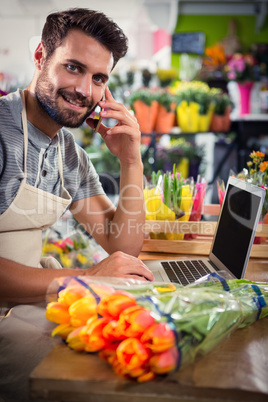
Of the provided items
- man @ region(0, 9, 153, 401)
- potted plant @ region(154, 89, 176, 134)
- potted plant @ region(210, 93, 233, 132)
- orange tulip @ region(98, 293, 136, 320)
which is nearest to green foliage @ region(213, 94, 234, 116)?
potted plant @ region(210, 93, 233, 132)

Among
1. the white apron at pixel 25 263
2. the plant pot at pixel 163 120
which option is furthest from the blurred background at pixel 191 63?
the white apron at pixel 25 263

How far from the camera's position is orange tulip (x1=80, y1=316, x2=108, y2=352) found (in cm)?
85

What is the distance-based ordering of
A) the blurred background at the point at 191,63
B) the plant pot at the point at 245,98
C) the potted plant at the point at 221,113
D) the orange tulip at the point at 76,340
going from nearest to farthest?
the orange tulip at the point at 76,340 < the blurred background at the point at 191,63 < the potted plant at the point at 221,113 < the plant pot at the point at 245,98

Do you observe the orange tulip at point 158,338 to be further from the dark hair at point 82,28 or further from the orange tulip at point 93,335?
the dark hair at point 82,28

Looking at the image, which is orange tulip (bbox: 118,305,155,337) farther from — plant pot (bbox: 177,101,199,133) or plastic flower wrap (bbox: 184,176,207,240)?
plant pot (bbox: 177,101,199,133)

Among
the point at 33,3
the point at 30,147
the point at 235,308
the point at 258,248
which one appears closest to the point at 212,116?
the point at 258,248

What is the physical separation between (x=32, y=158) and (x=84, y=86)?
0.33 m

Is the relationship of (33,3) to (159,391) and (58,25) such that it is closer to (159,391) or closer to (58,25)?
(58,25)

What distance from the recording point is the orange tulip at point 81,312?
0.89 m

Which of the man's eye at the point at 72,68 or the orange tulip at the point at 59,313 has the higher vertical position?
the man's eye at the point at 72,68

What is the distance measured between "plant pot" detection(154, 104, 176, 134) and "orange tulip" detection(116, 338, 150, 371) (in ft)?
11.9

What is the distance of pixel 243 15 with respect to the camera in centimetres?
966

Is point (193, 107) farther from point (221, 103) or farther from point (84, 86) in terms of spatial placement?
point (84, 86)

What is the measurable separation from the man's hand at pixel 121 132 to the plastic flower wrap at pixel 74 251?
25.3 inches
